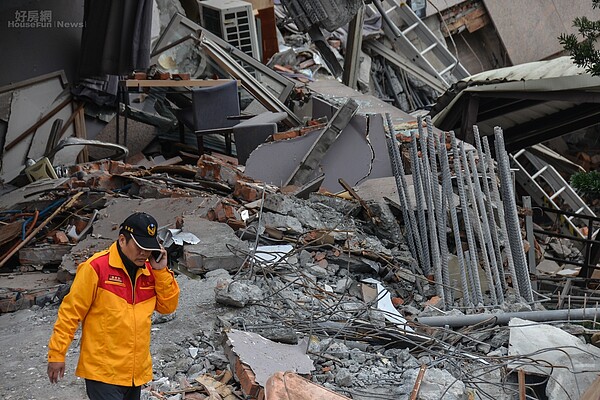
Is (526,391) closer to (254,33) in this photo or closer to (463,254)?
(463,254)

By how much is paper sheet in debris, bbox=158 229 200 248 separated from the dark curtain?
5.09 meters

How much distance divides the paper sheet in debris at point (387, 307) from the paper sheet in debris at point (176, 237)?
1.39 meters

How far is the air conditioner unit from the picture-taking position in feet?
46.9

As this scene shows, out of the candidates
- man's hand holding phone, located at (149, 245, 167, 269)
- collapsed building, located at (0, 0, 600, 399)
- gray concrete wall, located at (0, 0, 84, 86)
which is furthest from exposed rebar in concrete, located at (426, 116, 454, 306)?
gray concrete wall, located at (0, 0, 84, 86)

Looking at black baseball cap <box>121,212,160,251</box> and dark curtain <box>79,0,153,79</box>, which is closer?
black baseball cap <box>121,212,160,251</box>

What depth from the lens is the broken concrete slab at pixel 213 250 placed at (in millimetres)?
6688

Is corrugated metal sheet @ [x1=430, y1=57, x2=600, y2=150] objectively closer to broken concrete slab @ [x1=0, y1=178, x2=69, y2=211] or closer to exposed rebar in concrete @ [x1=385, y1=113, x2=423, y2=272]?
exposed rebar in concrete @ [x1=385, y1=113, x2=423, y2=272]

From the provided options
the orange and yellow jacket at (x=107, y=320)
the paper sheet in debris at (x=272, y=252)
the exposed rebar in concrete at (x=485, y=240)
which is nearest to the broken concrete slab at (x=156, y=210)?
the paper sheet in debris at (x=272, y=252)

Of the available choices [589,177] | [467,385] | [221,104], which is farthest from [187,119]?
[467,385]

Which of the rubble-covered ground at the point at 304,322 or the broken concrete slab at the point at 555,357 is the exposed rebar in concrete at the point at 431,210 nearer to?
the rubble-covered ground at the point at 304,322

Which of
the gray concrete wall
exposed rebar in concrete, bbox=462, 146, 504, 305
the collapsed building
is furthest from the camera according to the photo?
the gray concrete wall

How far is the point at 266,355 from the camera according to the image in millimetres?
5117

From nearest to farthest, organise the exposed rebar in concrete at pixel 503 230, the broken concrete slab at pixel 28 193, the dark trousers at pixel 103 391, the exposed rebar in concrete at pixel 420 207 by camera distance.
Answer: the dark trousers at pixel 103 391 < the exposed rebar in concrete at pixel 503 230 < the exposed rebar in concrete at pixel 420 207 < the broken concrete slab at pixel 28 193

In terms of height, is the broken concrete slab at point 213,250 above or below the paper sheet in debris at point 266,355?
above
